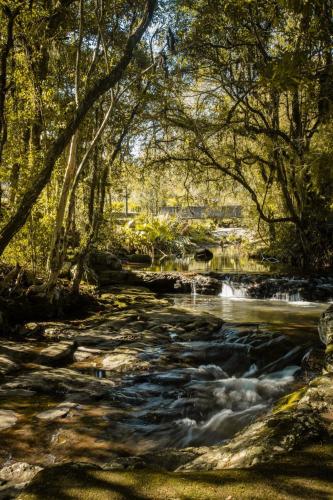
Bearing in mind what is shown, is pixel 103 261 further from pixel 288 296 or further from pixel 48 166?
pixel 48 166

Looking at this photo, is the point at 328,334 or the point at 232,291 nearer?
the point at 328,334

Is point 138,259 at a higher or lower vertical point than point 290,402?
higher

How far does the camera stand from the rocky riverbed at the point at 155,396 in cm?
318

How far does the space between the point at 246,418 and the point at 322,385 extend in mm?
1762

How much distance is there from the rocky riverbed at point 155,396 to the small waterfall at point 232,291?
526 cm

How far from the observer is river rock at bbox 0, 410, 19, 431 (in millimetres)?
4574

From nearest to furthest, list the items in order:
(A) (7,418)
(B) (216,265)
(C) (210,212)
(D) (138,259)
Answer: (A) (7,418), (B) (216,265), (C) (210,212), (D) (138,259)

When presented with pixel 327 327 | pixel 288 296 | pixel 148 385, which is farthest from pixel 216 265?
pixel 148 385

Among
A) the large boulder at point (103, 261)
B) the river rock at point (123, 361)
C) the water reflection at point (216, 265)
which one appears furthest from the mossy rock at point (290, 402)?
the water reflection at point (216, 265)

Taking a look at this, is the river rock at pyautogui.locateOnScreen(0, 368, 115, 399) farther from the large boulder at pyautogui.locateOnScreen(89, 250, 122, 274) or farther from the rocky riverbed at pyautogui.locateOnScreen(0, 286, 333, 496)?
the large boulder at pyautogui.locateOnScreen(89, 250, 122, 274)

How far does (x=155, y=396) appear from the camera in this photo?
5.74m

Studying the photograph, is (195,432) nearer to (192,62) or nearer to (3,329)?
(3,329)

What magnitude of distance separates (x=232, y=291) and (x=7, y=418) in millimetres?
10891

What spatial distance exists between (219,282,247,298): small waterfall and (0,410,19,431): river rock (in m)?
10.5
